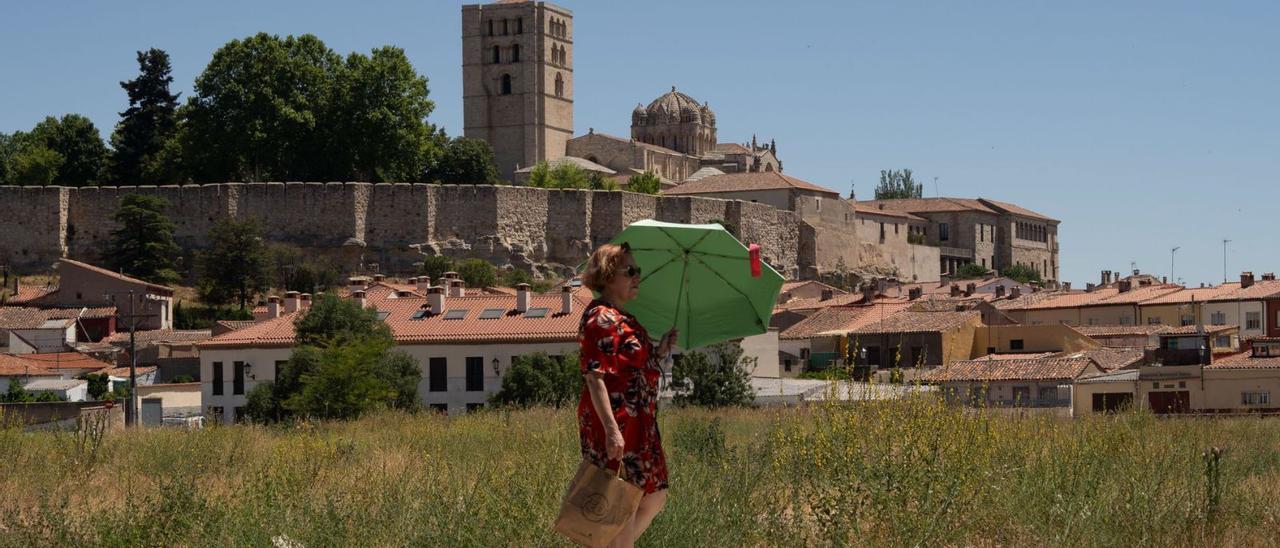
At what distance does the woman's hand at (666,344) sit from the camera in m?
6.79

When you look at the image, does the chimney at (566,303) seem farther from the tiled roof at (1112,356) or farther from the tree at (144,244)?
the tree at (144,244)

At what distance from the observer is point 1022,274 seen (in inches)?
3273

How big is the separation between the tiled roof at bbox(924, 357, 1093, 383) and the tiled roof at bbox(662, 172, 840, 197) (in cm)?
4062

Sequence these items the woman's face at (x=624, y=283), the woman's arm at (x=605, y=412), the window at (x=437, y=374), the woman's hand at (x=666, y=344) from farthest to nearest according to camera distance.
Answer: the window at (x=437, y=374) → the woman's hand at (x=666, y=344) → the woman's face at (x=624, y=283) → the woman's arm at (x=605, y=412)

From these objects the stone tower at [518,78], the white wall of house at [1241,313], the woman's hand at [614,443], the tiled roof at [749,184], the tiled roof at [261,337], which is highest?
the stone tower at [518,78]

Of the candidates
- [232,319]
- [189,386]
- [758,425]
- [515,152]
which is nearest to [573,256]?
[232,319]

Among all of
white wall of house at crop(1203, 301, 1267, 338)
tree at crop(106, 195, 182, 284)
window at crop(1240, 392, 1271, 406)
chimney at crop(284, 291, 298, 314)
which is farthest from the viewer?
tree at crop(106, 195, 182, 284)

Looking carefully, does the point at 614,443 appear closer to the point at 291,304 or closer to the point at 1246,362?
the point at 1246,362

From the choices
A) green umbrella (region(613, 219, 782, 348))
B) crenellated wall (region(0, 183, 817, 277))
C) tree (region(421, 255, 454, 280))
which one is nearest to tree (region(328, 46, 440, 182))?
crenellated wall (region(0, 183, 817, 277))

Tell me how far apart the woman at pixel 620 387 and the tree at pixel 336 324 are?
24115 mm

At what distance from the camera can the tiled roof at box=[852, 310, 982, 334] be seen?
35906 mm

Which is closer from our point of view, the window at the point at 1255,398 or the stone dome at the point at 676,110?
the window at the point at 1255,398

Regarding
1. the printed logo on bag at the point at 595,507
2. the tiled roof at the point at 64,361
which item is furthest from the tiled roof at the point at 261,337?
the printed logo on bag at the point at 595,507

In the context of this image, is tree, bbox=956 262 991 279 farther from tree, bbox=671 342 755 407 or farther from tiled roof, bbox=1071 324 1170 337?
tree, bbox=671 342 755 407
